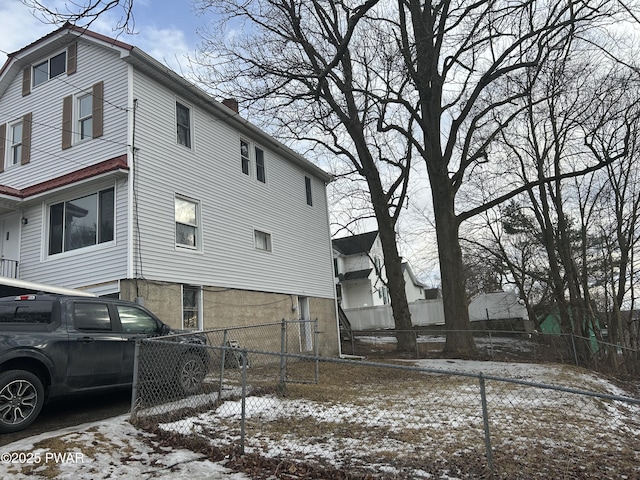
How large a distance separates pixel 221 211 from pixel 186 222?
4.90 ft

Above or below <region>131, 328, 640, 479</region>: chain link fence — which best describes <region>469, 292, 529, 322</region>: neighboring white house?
above

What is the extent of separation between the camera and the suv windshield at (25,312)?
19.6 ft

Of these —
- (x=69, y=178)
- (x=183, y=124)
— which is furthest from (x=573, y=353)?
(x=69, y=178)

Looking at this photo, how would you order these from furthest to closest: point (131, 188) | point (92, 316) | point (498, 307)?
point (498, 307) → point (131, 188) → point (92, 316)

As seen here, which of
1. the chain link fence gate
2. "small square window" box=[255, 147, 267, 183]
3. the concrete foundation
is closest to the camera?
the chain link fence gate

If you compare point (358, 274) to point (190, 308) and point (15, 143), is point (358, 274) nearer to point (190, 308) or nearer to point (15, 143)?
point (190, 308)

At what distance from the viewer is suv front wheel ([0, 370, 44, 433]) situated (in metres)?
5.23

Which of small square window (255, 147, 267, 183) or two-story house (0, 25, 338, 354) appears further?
small square window (255, 147, 267, 183)

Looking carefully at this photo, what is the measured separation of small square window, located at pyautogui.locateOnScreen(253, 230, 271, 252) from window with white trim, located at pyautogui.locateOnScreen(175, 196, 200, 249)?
2.68 metres

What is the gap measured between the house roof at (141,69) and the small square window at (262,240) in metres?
3.35

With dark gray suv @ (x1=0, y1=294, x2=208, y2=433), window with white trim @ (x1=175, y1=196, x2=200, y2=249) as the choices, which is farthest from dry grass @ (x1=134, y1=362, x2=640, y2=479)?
window with white trim @ (x1=175, y1=196, x2=200, y2=249)

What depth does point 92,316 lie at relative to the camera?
6.54 meters

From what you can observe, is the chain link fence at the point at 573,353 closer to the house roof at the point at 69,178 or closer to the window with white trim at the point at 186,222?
the window with white trim at the point at 186,222

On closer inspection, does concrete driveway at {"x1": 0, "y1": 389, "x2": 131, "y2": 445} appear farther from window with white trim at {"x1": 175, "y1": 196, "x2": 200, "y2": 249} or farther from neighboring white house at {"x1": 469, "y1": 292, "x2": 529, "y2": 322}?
neighboring white house at {"x1": 469, "y1": 292, "x2": 529, "y2": 322}
